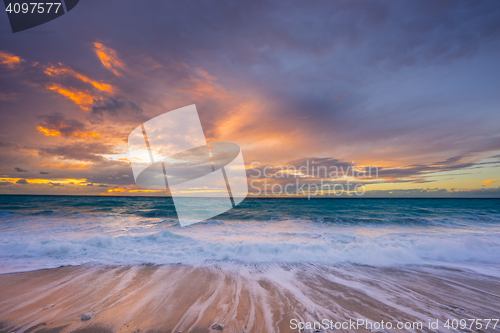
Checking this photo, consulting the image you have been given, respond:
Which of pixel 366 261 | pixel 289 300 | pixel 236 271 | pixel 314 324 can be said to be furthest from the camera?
pixel 366 261

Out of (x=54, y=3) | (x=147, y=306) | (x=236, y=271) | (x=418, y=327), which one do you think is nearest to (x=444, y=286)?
(x=418, y=327)

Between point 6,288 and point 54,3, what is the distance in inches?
465

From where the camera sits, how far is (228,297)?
4.34 meters

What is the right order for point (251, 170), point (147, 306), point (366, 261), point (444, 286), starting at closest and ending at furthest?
point (147, 306)
point (444, 286)
point (366, 261)
point (251, 170)

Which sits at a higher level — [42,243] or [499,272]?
[42,243]

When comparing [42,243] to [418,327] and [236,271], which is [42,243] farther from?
[418,327]

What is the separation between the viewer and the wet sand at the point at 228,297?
135 inches

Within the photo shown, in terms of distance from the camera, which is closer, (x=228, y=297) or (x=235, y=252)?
(x=228, y=297)

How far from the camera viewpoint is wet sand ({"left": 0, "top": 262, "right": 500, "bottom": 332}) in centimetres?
343

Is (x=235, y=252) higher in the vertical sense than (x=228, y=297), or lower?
lower

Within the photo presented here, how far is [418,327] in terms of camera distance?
11.3 feet

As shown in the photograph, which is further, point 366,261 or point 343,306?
point 366,261

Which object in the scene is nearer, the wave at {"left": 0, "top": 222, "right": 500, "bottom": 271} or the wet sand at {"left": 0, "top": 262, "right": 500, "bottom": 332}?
the wet sand at {"left": 0, "top": 262, "right": 500, "bottom": 332}

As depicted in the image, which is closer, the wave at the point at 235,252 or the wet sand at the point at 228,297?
the wet sand at the point at 228,297
